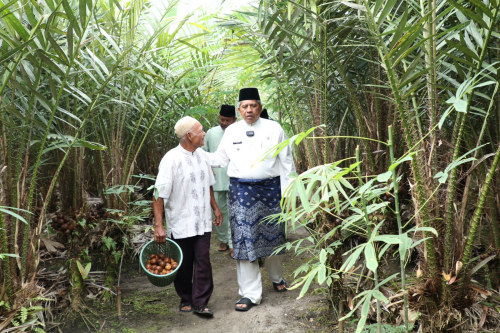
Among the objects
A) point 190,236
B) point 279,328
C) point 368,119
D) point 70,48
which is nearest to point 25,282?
point 190,236

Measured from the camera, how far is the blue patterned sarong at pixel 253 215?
3480 millimetres

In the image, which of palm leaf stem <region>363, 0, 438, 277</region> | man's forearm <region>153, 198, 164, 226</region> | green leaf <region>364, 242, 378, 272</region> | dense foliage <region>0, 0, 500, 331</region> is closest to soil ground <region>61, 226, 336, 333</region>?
dense foliage <region>0, 0, 500, 331</region>

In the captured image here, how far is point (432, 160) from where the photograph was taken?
2.38 meters

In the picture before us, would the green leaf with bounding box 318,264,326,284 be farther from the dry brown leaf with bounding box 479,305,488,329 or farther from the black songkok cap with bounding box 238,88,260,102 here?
the black songkok cap with bounding box 238,88,260,102

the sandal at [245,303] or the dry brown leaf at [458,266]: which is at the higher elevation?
the dry brown leaf at [458,266]

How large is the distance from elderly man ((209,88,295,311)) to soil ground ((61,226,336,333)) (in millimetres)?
180

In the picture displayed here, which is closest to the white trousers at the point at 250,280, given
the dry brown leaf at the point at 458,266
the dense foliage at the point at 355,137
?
the dense foliage at the point at 355,137

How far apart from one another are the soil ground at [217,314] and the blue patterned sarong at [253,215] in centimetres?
39

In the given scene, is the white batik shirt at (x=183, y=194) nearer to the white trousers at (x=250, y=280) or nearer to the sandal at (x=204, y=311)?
the white trousers at (x=250, y=280)

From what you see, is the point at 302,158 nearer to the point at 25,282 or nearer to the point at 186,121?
the point at 186,121

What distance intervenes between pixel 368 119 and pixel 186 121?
1.53 meters

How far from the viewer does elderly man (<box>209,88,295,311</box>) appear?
11.4 feet

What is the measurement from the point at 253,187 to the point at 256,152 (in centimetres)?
26

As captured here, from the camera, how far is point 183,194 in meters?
3.38
